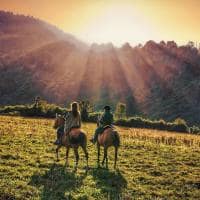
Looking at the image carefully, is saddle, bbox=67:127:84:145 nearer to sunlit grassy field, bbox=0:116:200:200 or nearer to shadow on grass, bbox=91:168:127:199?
sunlit grassy field, bbox=0:116:200:200

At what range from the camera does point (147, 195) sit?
19438 mm

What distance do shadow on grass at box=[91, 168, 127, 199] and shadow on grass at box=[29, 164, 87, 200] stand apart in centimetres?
94

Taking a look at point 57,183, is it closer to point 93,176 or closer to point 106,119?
point 93,176

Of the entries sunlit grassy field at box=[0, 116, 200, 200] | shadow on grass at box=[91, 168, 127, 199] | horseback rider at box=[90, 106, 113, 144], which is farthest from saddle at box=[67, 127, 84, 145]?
horseback rider at box=[90, 106, 113, 144]

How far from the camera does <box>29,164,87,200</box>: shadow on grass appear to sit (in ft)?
58.6

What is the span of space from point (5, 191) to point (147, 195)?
6.36 m

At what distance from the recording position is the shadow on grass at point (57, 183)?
58.6 feet

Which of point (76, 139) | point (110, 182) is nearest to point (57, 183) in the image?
point (110, 182)

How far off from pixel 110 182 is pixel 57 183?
9.68ft

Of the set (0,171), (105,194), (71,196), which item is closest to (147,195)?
(105,194)

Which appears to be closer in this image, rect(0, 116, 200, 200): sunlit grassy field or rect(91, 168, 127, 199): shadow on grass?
rect(0, 116, 200, 200): sunlit grassy field

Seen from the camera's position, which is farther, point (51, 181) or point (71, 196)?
point (51, 181)

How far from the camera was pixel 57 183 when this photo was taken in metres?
19.9

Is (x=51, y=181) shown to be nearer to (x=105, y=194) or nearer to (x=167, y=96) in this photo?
(x=105, y=194)
